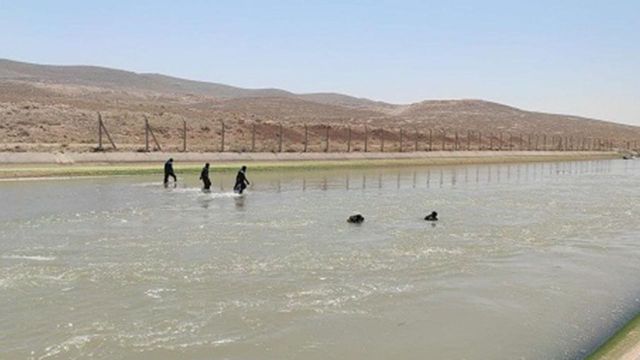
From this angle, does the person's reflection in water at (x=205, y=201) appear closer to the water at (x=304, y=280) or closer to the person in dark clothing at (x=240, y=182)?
the water at (x=304, y=280)

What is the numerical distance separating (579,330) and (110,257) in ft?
31.6

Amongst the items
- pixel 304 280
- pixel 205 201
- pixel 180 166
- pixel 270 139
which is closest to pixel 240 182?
pixel 205 201

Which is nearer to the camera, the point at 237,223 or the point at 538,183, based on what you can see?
the point at 237,223

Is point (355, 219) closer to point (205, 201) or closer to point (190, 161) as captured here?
point (205, 201)

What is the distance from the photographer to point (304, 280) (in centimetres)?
1366

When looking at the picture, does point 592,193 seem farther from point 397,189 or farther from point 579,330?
point 579,330

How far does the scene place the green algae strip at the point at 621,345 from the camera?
8891mm

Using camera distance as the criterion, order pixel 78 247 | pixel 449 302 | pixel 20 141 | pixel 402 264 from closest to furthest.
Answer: pixel 449 302 < pixel 402 264 < pixel 78 247 < pixel 20 141

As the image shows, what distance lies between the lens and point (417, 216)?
79.5ft

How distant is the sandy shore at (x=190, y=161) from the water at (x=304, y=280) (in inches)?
516

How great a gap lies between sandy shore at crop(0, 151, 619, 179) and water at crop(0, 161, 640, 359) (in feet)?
43.0

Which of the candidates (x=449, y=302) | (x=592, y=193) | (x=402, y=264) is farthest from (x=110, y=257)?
(x=592, y=193)

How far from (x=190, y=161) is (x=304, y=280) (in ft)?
126

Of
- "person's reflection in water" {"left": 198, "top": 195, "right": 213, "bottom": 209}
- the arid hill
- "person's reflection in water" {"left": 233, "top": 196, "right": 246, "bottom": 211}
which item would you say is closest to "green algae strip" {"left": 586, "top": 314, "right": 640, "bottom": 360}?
"person's reflection in water" {"left": 233, "top": 196, "right": 246, "bottom": 211}
